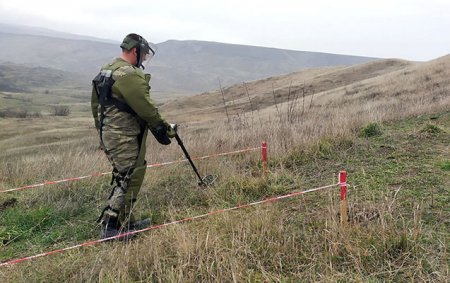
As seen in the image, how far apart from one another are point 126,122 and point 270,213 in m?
1.75

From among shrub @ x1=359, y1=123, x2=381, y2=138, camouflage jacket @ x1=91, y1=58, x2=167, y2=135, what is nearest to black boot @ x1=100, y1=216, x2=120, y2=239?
camouflage jacket @ x1=91, y1=58, x2=167, y2=135

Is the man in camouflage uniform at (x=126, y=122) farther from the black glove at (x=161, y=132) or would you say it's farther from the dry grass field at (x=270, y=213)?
the dry grass field at (x=270, y=213)

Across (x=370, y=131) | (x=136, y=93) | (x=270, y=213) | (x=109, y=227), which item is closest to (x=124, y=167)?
(x=109, y=227)

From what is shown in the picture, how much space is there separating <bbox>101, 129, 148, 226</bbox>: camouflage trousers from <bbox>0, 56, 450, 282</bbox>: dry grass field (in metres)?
0.40

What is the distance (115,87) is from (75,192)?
8.12 ft

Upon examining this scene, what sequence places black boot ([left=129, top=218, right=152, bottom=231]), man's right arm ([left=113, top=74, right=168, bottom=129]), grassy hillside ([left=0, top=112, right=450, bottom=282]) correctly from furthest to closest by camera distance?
black boot ([left=129, top=218, right=152, bottom=231])
man's right arm ([left=113, top=74, right=168, bottom=129])
grassy hillside ([left=0, top=112, right=450, bottom=282])

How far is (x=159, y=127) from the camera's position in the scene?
4.55 metres

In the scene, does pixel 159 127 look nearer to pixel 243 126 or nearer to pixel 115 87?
pixel 115 87

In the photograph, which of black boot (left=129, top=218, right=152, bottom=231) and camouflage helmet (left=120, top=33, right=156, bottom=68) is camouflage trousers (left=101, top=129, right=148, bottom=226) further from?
camouflage helmet (left=120, top=33, right=156, bottom=68)

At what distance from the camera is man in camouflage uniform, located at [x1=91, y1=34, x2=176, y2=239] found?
429 centimetres

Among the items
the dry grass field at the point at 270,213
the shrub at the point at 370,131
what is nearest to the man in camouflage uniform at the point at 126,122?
the dry grass field at the point at 270,213

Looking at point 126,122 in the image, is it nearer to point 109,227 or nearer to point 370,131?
point 109,227

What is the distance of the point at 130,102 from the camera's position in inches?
168

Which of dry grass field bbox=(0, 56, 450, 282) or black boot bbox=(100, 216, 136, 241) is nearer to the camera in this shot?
dry grass field bbox=(0, 56, 450, 282)
